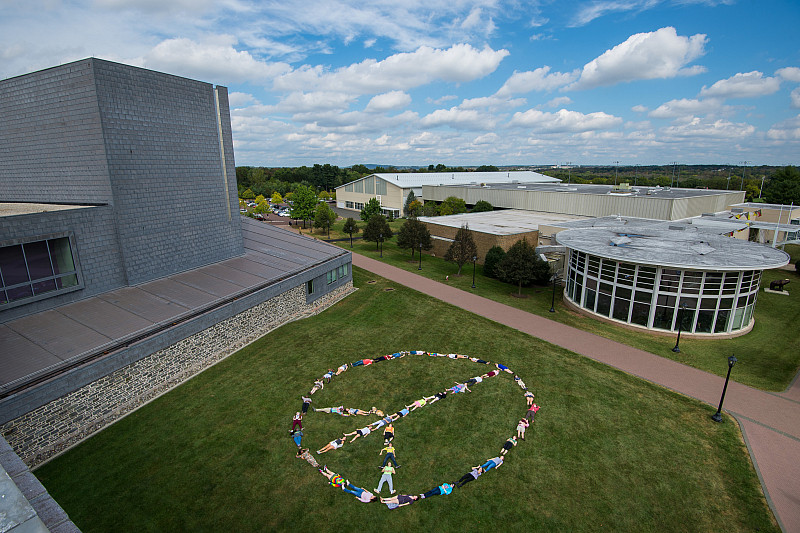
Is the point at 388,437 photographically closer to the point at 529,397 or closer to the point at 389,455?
the point at 389,455

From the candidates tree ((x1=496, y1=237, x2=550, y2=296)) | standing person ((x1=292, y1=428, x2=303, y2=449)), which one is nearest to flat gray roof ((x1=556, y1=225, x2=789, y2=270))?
tree ((x1=496, y1=237, x2=550, y2=296))

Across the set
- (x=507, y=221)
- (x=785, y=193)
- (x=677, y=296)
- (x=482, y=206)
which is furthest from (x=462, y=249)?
(x=785, y=193)

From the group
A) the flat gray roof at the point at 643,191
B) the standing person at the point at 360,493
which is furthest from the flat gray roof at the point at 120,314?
the flat gray roof at the point at 643,191

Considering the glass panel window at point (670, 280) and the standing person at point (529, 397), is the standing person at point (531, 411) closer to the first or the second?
the standing person at point (529, 397)

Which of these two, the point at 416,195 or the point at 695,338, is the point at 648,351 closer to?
the point at 695,338

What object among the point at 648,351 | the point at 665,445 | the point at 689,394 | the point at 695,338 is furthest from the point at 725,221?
the point at 665,445

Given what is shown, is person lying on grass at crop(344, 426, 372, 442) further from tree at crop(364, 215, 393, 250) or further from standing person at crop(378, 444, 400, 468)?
tree at crop(364, 215, 393, 250)

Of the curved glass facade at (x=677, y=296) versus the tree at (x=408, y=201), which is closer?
the curved glass facade at (x=677, y=296)
